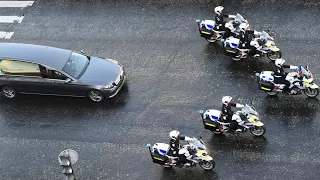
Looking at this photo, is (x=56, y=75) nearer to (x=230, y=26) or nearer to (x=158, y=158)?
(x=158, y=158)

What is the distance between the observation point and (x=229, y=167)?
15.5 metres

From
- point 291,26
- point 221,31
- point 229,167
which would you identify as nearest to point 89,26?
point 221,31

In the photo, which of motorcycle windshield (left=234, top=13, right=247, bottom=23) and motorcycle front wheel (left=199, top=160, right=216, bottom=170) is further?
motorcycle windshield (left=234, top=13, right=247, bottom=23)

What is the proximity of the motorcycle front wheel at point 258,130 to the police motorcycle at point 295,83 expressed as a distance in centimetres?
179

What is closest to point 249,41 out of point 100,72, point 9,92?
point 100,72

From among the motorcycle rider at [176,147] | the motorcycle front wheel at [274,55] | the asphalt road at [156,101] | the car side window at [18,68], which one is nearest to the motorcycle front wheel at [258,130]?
the asphalt road at [156,101]

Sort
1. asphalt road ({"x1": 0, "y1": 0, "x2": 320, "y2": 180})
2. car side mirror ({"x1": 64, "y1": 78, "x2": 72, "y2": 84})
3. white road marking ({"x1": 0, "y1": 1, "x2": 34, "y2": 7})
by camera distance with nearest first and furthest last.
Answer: asphalt road ({"x1": 0, "y1": 0, "x2": 320, "y2": 180}), car side mirror ({"x1": 64, "y1": 78, "x2": 72, "y2": 84}), white road marking ({"x1": 0, "y1": 1, "x2": 34, "y2": 7})

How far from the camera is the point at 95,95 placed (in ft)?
60.6

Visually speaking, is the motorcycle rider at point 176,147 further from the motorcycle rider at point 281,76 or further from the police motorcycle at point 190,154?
the motorcycle rider at point 281,76

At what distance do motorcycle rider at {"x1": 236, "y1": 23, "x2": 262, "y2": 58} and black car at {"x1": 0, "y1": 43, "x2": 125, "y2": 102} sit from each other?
4.26 m

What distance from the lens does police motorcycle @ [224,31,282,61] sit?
1897cm

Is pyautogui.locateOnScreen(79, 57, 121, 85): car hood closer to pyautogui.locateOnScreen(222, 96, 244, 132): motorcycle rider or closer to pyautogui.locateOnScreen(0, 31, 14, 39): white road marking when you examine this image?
pyautogui.locateOnScreen(222, 96, 244, 132): motorcycle rider

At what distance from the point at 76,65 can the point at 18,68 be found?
1957 mm

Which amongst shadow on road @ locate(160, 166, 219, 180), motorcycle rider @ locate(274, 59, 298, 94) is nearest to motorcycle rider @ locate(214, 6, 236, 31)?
motorcycle rider @ locate(274, 59, 298, 94)
